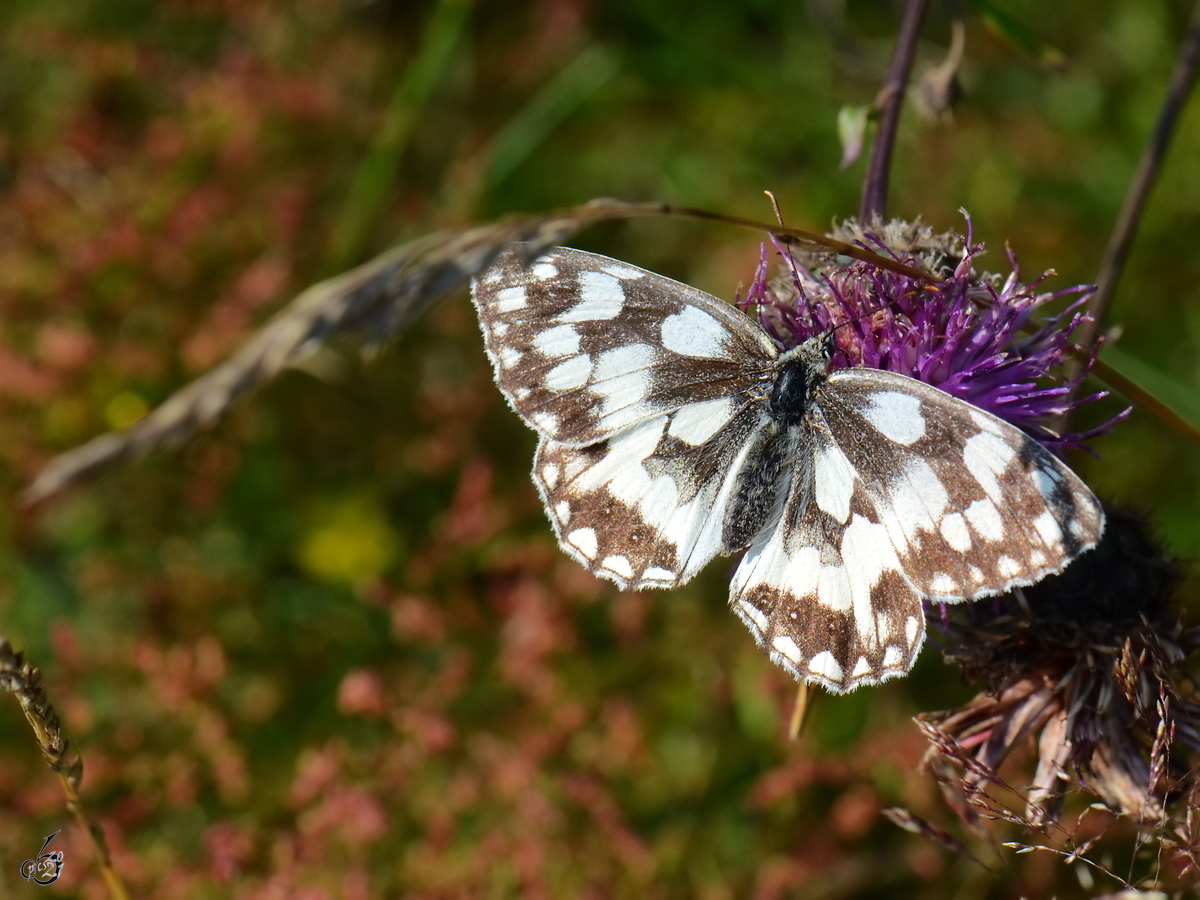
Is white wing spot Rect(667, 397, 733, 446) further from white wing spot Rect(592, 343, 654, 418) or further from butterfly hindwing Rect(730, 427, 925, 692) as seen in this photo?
butterfly hindwing Rect(730, 427, 925, 692)

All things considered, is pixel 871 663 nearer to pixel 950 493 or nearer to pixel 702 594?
pixel 950 493

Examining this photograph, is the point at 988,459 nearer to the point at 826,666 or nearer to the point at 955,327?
the point at 955,327

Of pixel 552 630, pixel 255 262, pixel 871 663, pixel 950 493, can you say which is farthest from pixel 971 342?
pixel 255 262

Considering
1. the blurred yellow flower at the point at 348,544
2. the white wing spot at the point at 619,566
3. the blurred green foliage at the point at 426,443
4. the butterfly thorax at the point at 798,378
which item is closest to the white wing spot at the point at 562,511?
the white wing spot at the point at 619,566

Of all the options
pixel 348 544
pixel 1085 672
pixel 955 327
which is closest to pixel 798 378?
pixel 955 327

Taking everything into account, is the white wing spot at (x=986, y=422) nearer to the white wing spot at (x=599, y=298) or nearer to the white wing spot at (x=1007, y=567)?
the white wing spot at (x=1007, y=567)
